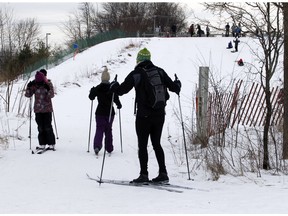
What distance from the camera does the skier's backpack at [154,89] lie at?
20.7 ft

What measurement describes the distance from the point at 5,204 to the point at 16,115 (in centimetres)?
841

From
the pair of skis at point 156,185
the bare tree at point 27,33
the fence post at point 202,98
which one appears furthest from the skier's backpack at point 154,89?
the bare tree at point 27,33

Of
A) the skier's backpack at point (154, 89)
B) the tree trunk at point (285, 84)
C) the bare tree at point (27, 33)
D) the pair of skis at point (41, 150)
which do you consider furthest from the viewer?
the bare tree at point (27, 33)

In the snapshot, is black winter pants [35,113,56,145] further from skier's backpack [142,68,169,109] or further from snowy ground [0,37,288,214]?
skier's backpack [142,68,169,109]

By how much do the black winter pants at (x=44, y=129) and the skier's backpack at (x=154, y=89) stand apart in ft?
11.9

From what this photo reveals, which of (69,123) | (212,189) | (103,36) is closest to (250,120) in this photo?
(69,123)

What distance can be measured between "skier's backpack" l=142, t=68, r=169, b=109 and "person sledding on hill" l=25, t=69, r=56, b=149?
350 centimetres

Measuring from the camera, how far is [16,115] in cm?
1323

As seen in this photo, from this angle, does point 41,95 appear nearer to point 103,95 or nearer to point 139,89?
point 103,95

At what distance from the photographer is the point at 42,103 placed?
9.20 meters

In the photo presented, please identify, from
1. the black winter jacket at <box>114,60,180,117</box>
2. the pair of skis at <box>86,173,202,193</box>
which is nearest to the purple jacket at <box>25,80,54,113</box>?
the pair of skis at <box>86,173,202,193</box>

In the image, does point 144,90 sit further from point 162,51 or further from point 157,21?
point 157,21

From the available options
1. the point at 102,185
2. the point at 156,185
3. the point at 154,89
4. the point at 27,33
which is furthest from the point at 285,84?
the point at 27,33

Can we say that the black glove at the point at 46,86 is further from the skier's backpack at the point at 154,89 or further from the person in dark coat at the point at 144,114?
the skier's backpack at the point at 154,89
